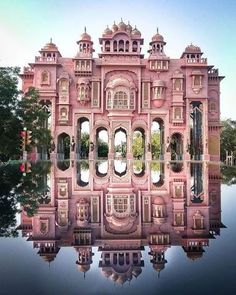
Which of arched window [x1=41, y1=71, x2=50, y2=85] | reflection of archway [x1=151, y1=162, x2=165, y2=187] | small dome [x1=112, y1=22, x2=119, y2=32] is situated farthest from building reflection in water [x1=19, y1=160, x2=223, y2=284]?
small dome [x1=112, y1=22, x2=119, y2=32]

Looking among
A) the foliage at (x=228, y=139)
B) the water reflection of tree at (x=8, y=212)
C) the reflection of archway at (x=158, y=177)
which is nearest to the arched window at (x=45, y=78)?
the reflection of archway at (x=158, y=177)

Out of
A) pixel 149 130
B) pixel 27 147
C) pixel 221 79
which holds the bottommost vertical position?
pixel 27 147

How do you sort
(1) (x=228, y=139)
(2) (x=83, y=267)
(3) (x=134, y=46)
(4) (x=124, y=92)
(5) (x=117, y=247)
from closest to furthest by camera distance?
(2) (x=83, y=267) → (5) (x=117, y=247) → (4) (x=124, y=92) → (3) (x=134, y=46) → (1) (x=228, y=139)

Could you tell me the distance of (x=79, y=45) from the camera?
133ft

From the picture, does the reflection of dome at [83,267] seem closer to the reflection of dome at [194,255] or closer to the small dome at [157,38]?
the reflection of dome at [194,255]

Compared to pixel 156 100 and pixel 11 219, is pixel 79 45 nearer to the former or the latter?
pixel 156 100

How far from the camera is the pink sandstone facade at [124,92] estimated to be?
38000mm

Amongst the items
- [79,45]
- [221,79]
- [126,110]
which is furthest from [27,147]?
A: [221,79]

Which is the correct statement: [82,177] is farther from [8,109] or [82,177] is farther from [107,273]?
[107,273]

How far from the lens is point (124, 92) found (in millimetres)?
38000

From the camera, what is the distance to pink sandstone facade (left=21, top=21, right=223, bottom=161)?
38000mm

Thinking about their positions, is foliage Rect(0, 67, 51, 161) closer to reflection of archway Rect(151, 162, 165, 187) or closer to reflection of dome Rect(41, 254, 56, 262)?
reflection of archway Rect(151, 162, 165, 187)

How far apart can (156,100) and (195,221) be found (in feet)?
109

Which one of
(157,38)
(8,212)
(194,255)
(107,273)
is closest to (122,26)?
(157,38)
